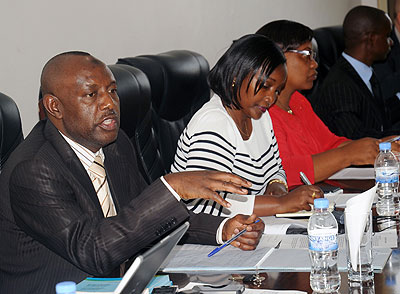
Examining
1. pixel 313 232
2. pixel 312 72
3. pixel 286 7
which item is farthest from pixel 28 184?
pixel 286 7

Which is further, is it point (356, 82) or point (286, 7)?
point (286, 7)

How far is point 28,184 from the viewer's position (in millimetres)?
1832

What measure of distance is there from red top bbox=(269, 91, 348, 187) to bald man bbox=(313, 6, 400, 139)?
46cm

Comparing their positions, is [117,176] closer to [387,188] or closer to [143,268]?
[143,268]

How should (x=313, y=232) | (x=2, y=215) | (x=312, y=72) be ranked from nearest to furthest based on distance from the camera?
1. (x=313, y=232)
2. (x=2, y=215)
3. (x=312, y=72)

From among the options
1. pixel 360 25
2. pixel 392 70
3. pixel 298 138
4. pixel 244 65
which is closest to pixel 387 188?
pixel 244 65

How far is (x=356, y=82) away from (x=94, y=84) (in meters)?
2.59

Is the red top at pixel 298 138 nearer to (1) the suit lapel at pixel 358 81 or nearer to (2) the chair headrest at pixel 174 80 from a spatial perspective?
(2) the chair headrest at pixel 174 80

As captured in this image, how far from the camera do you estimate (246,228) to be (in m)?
2.02

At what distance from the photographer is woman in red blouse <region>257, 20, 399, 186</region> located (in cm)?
303

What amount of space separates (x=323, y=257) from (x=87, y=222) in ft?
1.92

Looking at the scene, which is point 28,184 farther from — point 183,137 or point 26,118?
point 26,118

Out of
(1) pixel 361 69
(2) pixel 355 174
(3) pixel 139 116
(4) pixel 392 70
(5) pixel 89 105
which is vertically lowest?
(4) pixel 392 70

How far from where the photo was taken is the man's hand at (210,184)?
1.66m
